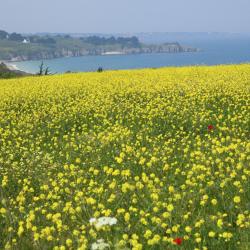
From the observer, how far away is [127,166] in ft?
31.0

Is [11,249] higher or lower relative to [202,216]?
lower

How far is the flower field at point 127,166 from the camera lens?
625cm

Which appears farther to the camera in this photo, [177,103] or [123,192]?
[177,103]

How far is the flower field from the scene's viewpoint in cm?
625

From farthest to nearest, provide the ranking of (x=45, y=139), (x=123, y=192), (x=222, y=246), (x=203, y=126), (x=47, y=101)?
1. (x=47, y=101)
2. (x=45, y=139)
3. (x=203, y=126)
4. (x=123, y=192)
5. (x=222, y=246)

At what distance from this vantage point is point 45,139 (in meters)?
13.5

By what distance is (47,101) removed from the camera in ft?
60.1

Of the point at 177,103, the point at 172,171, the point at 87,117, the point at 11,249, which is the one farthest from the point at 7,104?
the point at 11,249

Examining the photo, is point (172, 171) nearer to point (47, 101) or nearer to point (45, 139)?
point (45, 139)

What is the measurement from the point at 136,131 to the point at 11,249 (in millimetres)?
6557

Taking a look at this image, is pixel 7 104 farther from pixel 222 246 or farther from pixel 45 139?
pixel 222 246

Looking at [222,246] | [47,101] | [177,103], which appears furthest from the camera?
[47,101]

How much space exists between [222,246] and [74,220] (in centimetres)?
212

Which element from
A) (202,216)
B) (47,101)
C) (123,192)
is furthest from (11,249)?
(47,101)
